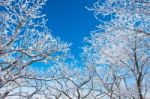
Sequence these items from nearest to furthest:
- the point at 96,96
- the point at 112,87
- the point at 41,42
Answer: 1. the point at 41,42
2. the point at 112,87
3. the point at 96,96

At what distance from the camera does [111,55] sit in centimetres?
2236

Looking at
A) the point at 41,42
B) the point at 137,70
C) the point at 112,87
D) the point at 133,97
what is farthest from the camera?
the point at 112,87

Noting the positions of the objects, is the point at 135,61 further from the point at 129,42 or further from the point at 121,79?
the point at 121,79

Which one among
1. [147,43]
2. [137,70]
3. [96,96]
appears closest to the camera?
[147,43]

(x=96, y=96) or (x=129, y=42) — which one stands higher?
(x=129, y=42)

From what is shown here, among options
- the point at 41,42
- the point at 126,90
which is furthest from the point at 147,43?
the point at 126,90

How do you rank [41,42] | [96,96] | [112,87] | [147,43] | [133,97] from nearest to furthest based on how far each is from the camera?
[147,43], [41,42], [133,97], [112,87], [96,96]

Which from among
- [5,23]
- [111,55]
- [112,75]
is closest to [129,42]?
[111,55]

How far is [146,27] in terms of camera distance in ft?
42.1

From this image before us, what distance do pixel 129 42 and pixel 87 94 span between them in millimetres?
14415

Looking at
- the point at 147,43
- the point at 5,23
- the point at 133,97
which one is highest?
the point at 5,23

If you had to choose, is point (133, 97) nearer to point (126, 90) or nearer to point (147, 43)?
point (126, 90)

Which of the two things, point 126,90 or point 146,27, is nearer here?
Result: point 146,27

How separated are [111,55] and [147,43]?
32.5 feet
